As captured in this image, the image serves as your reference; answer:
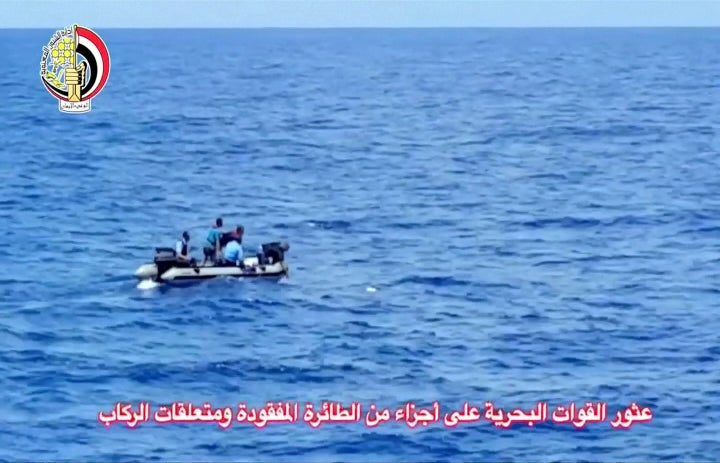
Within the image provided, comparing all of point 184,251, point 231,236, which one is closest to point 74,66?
point 184,251

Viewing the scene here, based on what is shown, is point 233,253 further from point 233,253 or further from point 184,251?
point 184,251

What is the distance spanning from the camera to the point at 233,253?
47.7m

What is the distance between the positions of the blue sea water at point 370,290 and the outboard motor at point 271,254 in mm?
1044

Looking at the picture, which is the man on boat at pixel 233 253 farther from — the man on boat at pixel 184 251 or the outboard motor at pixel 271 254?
the man on boat at pixel 184 251

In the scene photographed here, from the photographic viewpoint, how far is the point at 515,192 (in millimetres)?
69688

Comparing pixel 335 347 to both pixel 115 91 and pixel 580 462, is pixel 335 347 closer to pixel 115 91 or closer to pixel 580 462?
pixel 580 462

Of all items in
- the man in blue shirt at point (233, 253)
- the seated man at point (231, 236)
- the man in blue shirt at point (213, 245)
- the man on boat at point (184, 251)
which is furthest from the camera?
Answer: the seated man at point (231, 236)

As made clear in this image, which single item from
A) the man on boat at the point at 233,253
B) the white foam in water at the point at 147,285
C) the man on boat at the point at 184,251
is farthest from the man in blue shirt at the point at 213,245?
the white foam in water at the point at 147,285

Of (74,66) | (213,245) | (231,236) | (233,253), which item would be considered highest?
(74,66)

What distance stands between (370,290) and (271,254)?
4.35m

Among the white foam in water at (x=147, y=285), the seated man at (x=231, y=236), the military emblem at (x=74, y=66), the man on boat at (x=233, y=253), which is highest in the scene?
the military emblem at (x=74, y=66)

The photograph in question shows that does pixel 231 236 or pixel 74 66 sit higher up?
pixel 74 66

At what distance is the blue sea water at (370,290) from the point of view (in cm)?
3300

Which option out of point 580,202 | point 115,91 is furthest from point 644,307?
point 115,91
